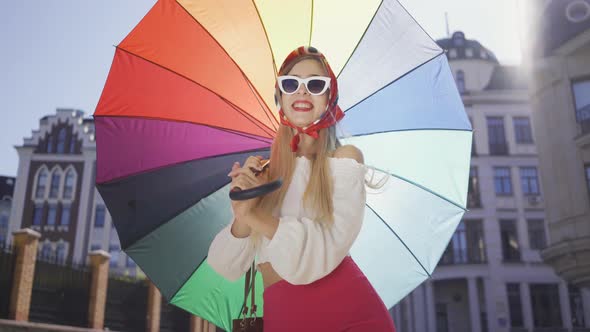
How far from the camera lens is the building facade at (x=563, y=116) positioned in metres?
19.2

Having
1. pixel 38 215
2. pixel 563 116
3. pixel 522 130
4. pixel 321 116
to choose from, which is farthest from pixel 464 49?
pixel 321 116

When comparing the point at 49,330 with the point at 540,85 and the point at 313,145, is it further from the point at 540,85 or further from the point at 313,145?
the point at 540,85

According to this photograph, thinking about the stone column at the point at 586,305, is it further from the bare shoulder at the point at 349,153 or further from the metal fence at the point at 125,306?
the bare shoulder at the point at 349,153

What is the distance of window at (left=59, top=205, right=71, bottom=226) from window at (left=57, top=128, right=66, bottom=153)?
14.5 ft

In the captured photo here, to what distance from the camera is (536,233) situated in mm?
36156

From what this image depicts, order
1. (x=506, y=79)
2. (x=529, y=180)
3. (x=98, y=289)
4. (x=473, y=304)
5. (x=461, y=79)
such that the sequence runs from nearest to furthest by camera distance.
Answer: (x=98, y=289) → (x=473, y=304) → (x=529, y=180) → (x=461, y=79) → (x=506, y=79)

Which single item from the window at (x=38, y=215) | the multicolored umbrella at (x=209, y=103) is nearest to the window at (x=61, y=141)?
the window at (x=38, y=215)

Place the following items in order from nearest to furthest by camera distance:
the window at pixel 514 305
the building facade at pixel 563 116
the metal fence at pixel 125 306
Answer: the metal fence at pixel 125 306, the building facade at pixel 563 116, the window at pixel 514 305

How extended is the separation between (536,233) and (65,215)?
110 feet

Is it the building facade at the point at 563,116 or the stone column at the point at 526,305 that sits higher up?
the building facade at the point at 563,116

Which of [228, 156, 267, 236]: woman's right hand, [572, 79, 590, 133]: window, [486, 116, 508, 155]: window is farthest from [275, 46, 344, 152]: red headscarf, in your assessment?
[486, 116, 508, 155]: window

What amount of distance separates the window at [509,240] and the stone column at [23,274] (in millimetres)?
29278

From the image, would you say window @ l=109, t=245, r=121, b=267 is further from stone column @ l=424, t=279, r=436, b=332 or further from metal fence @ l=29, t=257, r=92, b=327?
metal fence @ l=29, t=257, r=92, b=327

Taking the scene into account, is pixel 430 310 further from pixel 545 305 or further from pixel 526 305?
pixel 545 305
